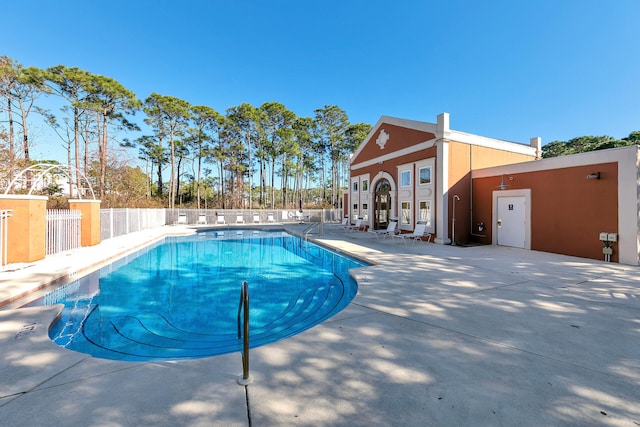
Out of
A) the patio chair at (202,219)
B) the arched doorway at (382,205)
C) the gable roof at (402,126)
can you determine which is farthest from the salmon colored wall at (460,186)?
the patio chair at (202,219)

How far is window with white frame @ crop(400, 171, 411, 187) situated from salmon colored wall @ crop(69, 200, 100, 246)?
1319 centimetres

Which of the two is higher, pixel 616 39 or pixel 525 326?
pixel 616 39

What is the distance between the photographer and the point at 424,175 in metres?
12.3

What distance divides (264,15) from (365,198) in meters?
11.8

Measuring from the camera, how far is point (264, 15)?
14273 millimetres

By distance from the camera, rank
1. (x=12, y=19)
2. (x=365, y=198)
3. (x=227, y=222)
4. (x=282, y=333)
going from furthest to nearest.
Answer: (x=227, y=222)
(x=365, y=198)
(x=12, y=19)
(x=282, y=333)

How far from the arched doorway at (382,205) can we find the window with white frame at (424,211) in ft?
8.94

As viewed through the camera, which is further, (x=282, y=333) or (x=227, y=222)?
(x=227, y=222)

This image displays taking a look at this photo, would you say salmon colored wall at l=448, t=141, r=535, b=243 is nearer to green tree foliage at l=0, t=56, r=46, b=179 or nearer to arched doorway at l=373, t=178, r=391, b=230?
arched doorway at l=373, t=178, r=391, b=230

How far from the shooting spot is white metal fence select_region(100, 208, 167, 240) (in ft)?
37.4

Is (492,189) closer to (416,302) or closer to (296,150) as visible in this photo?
(416,302)

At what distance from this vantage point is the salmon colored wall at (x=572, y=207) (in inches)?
299

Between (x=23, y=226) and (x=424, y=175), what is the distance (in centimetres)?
1377

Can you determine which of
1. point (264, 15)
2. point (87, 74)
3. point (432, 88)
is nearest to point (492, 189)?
point (432, 88)
